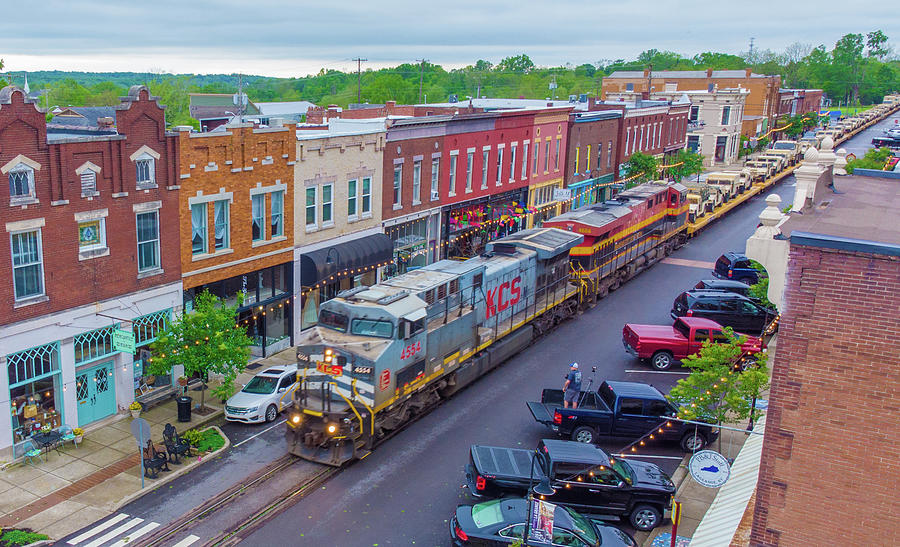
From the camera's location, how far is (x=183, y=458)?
22641 millimetres

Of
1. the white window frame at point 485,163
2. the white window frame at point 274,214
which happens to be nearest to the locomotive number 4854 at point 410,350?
the white window frame at point 274,214

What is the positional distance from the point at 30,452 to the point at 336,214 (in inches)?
650

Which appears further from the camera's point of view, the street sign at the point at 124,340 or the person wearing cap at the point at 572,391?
the person wearing cap at the point at 572,391

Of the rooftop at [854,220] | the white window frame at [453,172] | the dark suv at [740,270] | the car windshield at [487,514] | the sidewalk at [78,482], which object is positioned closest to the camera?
the rooftop at [854,220]

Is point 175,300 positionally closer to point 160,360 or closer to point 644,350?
point 160,360

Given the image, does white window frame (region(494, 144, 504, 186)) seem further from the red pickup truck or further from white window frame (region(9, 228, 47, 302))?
white window frame (region(9, 228, 47, 302))

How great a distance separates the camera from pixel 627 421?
24.3 metres

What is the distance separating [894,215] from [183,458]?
770 inches

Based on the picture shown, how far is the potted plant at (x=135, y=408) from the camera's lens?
24.6 metres

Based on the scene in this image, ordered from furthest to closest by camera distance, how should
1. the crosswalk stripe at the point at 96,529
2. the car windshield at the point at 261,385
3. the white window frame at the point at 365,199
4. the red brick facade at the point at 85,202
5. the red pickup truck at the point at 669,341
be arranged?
the white window frame at the point at 365,199, the red pickup truck at the point at 669,341, the car windshield at the point at 261,385, the red brick facade at the point at 85,202, the crosswalk stripe at the point at 96,529

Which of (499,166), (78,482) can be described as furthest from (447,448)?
(499,166)

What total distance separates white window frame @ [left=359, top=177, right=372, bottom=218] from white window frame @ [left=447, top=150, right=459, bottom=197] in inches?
306

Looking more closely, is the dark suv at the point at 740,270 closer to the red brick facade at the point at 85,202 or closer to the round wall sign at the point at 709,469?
the round wall sign at the point at 709,469

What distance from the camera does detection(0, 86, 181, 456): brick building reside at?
21938 mm
